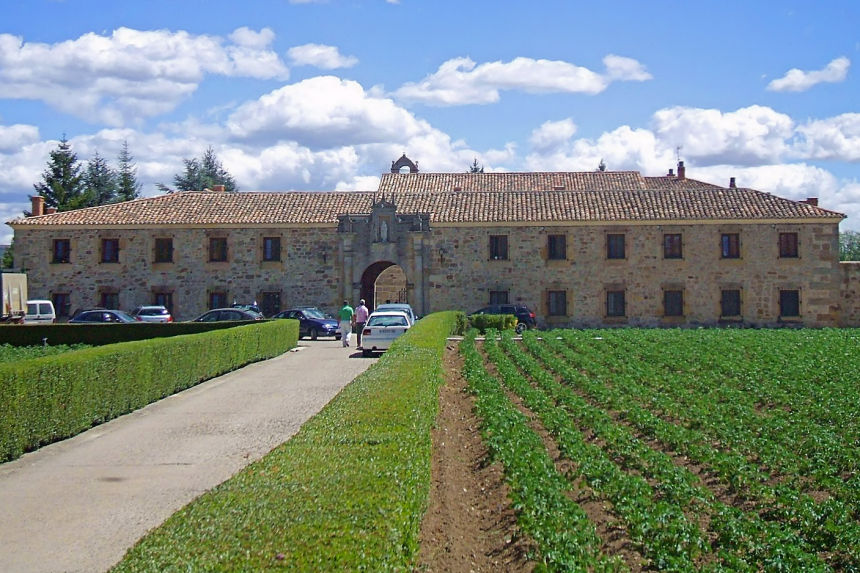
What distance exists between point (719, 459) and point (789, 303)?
2828cm

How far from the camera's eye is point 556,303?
35.7 meters

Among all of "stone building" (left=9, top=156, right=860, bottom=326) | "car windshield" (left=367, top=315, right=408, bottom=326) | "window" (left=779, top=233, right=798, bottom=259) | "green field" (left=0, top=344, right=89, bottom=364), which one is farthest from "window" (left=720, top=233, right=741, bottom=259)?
"green field" (left=0, top=344, right=89, bottom=364)

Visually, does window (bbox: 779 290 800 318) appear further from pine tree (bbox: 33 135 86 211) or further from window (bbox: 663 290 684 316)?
pine tree (bbox: 33 135 86 211)

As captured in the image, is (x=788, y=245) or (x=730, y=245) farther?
(x=730, y=245)

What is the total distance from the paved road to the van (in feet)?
54.6

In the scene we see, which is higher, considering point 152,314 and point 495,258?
point 495,258

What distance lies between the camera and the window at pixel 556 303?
35656 millimetres

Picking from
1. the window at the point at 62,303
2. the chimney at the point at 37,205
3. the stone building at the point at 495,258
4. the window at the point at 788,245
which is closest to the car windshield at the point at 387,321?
the stone building at the point at 495,258

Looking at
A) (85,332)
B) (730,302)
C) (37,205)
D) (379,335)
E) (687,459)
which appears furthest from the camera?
(37,205)

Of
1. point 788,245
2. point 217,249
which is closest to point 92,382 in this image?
point 217,249

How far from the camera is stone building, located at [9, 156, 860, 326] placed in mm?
35000

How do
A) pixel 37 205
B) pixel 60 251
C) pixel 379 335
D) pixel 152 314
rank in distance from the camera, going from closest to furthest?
pixel 379 335
pixel 152 314
pixel 60 251
pixel 37 205

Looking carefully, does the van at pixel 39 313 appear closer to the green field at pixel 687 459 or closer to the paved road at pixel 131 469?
the paved road at pixel 131 469

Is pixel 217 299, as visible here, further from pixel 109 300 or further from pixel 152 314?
pixel 109 300
